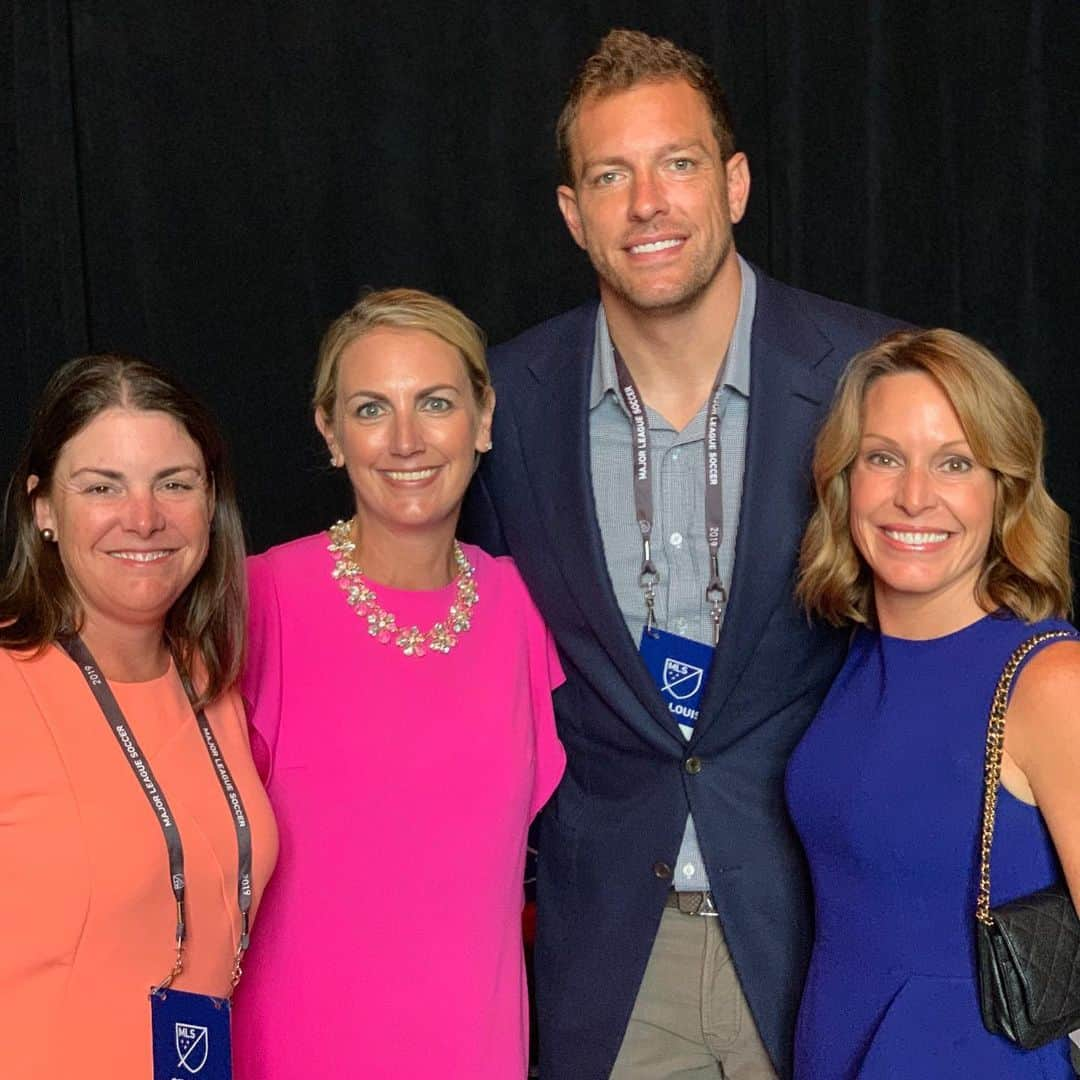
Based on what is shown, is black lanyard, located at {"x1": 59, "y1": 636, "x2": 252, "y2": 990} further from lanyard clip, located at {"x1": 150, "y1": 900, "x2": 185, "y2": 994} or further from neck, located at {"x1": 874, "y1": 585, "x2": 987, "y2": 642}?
neck, located at {"x1": 874, "y1": 585, "x2": 987, "y2": 642}

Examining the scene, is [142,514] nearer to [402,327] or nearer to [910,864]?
[402,327]

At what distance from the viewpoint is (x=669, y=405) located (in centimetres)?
263

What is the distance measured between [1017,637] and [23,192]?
256 centimetres

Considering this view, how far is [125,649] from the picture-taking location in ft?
7.30

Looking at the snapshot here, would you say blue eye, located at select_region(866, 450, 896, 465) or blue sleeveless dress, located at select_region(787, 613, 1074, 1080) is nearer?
blue sleeveless dress, located at select_region(787, 613, 1074, 1080)

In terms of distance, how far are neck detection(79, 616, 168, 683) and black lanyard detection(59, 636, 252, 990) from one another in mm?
24

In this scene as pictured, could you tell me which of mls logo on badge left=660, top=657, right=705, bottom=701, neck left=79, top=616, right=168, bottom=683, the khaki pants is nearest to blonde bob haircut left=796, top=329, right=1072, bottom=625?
mls logo on badge left=660, top=657, right=705, bottom=701

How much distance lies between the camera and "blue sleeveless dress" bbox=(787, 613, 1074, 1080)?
2092 millimetres

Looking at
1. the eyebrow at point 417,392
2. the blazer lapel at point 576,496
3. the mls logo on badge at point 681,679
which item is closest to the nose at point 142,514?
the eyebrow at point 417,392

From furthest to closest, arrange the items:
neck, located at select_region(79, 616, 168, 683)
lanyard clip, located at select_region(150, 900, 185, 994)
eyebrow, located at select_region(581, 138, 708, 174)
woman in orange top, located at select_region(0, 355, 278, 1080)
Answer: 1. eyebrow, located at select_region(581, 138, 708, 174)
2. neck, located at select_region(79, 616, 168, 683)
3. lanyard clip, located at select_region(150, 900, 185, 994)
4. woman in orange top, located at select_region(0, 355, 278, 1080)

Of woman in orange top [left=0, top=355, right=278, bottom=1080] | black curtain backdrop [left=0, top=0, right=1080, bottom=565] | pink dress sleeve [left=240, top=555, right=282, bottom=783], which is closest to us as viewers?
woman in orange top [left=0, top=355, right=278, bottom=1080]

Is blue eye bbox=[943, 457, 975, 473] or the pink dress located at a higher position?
blue eye bbox=[943, 457, 975, 473]

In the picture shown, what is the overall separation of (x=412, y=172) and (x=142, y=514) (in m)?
1.95

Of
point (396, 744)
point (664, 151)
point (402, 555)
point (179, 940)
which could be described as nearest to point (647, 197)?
point (664, 151)
